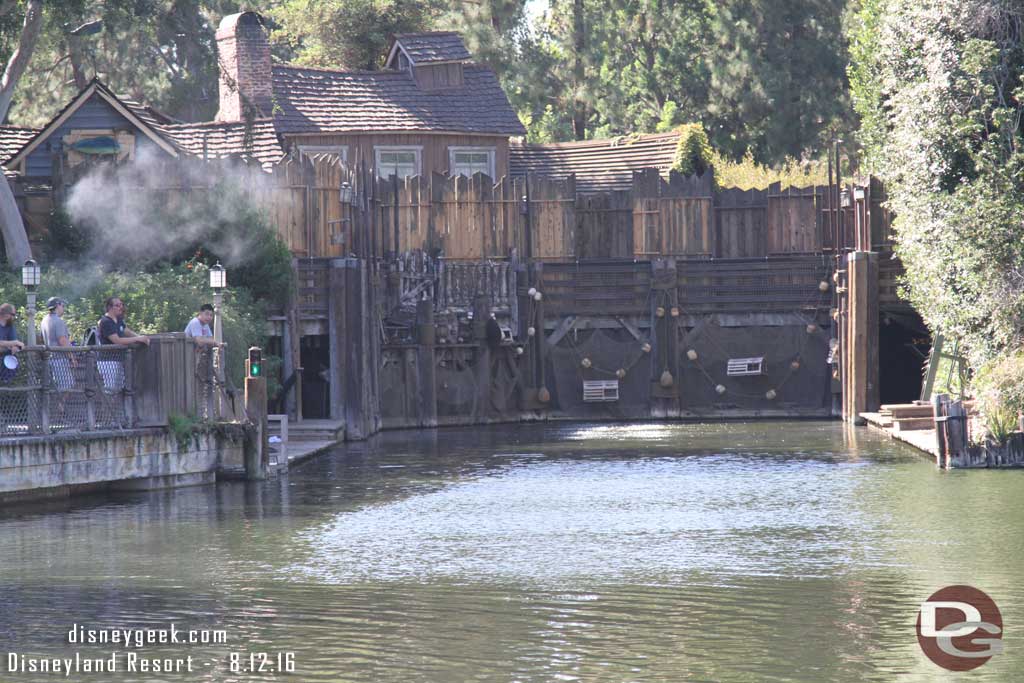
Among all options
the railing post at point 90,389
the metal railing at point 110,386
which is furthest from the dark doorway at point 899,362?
the railing post at point 90,389

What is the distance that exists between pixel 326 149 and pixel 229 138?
265 cm

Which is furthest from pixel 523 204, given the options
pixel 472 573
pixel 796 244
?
pixel 472 573

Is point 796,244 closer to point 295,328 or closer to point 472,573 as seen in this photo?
point 295,328

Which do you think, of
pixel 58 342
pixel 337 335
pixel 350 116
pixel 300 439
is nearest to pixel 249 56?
pixel 350 116

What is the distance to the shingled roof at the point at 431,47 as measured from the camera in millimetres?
43844

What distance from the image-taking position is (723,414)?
33.9 m

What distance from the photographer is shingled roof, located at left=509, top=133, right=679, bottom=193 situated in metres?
43.2

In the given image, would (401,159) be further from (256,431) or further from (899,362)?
(256,431)

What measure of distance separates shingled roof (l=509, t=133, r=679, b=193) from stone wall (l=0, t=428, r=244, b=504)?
21.7 meters

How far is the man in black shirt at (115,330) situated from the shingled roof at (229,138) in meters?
17.4

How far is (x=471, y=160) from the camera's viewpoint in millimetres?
42625

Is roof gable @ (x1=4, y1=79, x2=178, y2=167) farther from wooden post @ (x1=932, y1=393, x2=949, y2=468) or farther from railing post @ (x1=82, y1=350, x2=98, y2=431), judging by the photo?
wooden post @ (x1=932, y1=393, x2=949, y2=468)

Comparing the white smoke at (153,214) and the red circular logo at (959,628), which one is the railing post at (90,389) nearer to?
the white smoke at (153,214)

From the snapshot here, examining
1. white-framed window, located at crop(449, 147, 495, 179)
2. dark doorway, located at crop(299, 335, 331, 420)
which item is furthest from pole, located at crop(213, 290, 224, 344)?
white-framed window, located at crop(449, 147, 495, 179)
